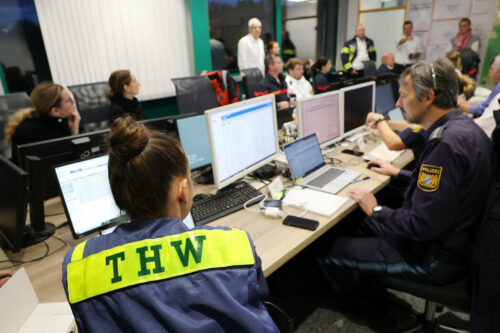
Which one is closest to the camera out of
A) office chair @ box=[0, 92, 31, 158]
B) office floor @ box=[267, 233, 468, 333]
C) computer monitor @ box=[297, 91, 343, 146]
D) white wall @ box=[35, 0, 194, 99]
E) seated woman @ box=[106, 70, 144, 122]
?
office floor @ box=[267, 233, 468, 333]

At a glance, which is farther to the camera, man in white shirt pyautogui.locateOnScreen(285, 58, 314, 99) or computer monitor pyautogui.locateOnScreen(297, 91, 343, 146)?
man in white shirt pyautogui.locateOnScreen(285, 58, 314, 99)

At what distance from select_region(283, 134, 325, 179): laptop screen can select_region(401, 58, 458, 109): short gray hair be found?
2.01 feet

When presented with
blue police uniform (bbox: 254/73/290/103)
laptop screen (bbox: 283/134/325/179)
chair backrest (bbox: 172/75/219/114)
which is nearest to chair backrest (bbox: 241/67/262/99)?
blue police uniform (bbox: 254/73/290/103)

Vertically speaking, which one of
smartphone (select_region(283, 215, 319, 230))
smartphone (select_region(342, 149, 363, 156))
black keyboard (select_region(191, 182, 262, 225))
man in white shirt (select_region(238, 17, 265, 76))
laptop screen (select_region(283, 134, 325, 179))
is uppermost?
man in white shirt (select_region(238, 17, 265, 76))

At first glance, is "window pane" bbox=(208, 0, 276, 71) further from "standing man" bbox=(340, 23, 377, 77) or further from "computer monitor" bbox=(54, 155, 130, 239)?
"computer monitor" bbox=(54, 155, 130, 239)

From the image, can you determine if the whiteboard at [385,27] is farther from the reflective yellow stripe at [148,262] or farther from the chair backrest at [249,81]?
the reflective yellow stripe at [148,262]

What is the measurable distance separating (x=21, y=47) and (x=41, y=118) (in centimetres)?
204

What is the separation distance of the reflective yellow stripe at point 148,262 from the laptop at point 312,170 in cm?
107

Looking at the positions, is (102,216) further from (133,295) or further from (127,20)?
(127,20)

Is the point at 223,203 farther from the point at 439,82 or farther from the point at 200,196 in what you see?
the point at 439,82

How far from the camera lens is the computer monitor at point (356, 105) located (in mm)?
2367

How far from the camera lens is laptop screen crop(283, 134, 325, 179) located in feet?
5.77

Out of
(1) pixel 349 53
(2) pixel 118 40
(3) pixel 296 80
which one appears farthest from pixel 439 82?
(1) pixel 349 53

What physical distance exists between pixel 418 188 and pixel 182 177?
1054 mm
